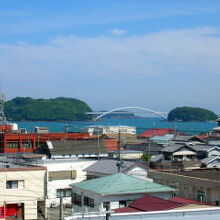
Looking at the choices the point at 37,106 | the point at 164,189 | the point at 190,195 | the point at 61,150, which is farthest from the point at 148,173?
the point at 37,106

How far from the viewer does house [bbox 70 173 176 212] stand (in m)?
18.5

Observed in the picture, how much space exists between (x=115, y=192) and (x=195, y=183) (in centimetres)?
366

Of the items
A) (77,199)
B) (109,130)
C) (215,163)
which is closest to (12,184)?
(77,199)

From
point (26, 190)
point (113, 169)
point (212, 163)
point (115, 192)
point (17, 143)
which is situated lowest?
point (26, 190)

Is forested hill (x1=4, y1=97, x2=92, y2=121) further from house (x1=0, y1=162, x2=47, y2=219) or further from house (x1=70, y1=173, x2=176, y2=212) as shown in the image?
house (x1=70, y1=173, x2=176, y2=212)

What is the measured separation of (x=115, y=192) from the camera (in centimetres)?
1856

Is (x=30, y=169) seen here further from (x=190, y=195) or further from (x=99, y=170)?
(x=190, y=195)

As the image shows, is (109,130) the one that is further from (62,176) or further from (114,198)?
(114,198)

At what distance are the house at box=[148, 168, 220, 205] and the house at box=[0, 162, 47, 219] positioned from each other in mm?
5118

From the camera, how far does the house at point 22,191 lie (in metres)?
21.5

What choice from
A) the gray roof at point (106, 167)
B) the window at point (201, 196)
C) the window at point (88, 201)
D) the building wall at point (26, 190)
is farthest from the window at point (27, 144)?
the window at point (201, 196)

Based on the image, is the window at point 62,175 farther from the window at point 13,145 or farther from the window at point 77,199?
the window at point 13,145

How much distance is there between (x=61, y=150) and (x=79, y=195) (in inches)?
558

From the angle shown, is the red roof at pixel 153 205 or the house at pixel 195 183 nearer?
the red roof at pixel 153 205
